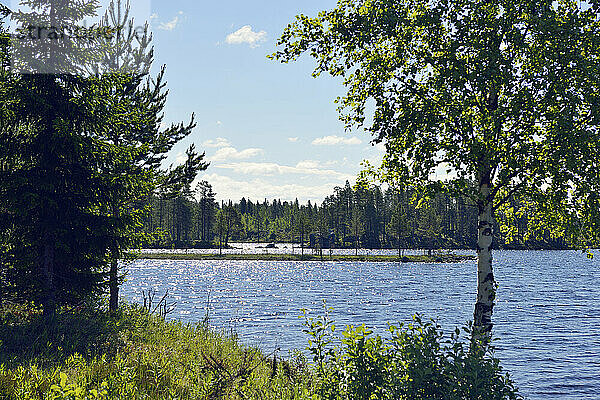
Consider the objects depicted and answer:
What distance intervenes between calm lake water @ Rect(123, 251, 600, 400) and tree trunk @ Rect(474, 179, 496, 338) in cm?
732

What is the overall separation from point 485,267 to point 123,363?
7855mm

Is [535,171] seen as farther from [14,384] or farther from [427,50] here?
[14,384]

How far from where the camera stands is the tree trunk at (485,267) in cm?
981

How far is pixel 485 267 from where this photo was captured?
9898 millimetres

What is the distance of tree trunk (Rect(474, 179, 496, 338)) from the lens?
32.2 ft

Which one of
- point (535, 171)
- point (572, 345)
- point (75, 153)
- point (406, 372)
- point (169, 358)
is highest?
point (75, 153)

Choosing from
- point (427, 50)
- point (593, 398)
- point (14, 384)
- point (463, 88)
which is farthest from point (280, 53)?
point (593, 398)

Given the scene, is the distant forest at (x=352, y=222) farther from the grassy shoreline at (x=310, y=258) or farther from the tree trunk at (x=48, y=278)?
the tree trunk at (x=48, y=278)

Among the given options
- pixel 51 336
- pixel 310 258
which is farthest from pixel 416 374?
pixel 310 258

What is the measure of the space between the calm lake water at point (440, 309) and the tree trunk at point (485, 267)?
24.0 ft

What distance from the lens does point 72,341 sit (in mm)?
11852

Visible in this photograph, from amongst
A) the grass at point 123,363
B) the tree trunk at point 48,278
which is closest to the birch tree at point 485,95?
the grass at point 123,363

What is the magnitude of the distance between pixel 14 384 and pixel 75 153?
7705 millimetres

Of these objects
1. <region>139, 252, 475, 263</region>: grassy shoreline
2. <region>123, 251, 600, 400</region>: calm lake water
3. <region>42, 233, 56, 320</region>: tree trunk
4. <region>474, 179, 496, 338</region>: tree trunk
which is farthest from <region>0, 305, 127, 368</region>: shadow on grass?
<region>139, 252, 475, 263</region>: grassy shoreline
